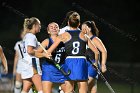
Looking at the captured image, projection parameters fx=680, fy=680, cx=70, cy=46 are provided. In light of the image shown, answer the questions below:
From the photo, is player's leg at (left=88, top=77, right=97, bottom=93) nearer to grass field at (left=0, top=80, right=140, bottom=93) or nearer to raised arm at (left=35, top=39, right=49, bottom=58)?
raised arm at (left=35, top=39, right=49, bottom=58)

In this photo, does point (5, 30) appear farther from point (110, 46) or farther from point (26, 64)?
point (26, 64)

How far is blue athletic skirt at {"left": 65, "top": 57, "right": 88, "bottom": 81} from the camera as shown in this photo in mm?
12633

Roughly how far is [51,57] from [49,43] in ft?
1.05

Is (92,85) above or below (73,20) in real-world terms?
below

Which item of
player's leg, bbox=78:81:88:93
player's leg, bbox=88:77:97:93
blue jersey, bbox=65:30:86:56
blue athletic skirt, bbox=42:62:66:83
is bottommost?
player's leg, bbox=88:77:97:93

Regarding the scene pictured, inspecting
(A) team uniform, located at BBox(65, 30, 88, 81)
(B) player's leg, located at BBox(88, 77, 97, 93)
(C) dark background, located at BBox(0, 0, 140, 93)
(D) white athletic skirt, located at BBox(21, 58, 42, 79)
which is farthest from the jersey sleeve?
(C) dark background, located at BBox(0, 0, 140, 93)

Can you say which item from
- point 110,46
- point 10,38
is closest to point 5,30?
point 10,38

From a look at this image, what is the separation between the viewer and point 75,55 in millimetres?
12625

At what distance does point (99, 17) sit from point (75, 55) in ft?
72.2

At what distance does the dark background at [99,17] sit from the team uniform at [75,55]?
17745 millimetres

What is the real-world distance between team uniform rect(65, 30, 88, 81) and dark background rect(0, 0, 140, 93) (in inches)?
699

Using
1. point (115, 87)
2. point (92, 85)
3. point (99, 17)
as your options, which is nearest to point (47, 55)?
point (92, 85)

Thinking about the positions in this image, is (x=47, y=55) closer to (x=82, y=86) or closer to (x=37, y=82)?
(x=82, y=86)

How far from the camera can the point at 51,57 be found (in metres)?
13.2
